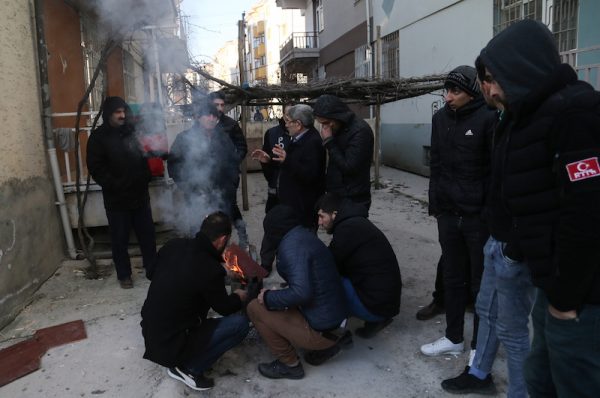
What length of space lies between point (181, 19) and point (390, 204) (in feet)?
15.6

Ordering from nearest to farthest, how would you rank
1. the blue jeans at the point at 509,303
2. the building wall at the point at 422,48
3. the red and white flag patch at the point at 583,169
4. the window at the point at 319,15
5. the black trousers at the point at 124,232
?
the red and white flag patch at the point at 583,169 < the blue jeans at the point at 509,303 < the black trousers at the point at 124,232 < the building wall at the point at 422,48 < the window at the point at 319,15

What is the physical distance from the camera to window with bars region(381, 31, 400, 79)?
13.4m

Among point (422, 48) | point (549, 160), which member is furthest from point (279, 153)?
point (422, 48)

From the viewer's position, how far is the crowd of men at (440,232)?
5.35 ft

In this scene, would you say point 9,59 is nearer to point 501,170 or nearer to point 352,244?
point 352,244

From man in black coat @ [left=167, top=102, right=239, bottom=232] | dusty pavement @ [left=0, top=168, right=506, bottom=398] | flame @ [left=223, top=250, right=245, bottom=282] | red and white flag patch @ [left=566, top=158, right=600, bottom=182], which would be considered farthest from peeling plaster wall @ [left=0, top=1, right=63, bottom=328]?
red and white flag patch @ [left=566, top=158, right=600, bottom=182]

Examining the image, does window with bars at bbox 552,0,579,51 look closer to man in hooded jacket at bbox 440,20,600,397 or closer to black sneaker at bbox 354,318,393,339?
black sneaker at bbox 354,318,393,339

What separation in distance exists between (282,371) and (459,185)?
1.68 meters

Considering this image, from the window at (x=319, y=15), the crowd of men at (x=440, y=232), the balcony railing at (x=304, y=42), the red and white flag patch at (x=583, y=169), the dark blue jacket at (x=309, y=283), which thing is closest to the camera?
the red and white flag patch at (x=583, y=169)

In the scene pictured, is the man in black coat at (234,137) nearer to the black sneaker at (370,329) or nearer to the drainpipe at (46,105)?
the drainpipe at (46,105)

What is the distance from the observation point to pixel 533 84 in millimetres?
1733

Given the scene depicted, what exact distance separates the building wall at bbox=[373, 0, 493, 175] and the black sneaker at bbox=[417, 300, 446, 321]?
6884 millimetres

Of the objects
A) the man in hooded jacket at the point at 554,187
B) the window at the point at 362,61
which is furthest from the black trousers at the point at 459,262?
the window at the point at 362,61

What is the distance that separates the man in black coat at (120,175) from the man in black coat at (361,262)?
2.11 m
